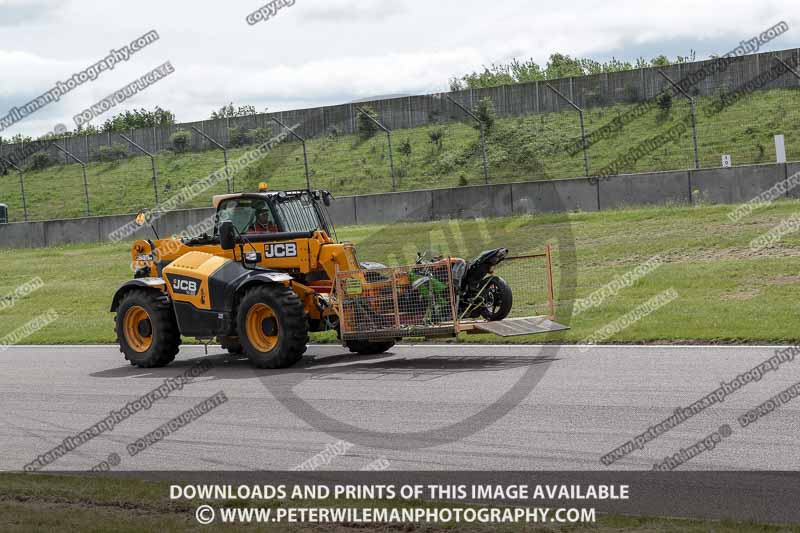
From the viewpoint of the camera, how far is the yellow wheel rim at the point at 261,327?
541 inches

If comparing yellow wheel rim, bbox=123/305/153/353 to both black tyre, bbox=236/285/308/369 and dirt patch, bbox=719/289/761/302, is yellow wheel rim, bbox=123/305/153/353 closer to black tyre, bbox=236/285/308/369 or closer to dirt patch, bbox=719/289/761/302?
black tyre, bbox=236/285/308/369

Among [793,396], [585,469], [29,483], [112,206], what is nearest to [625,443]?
[585,469]

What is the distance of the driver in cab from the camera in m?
14.6

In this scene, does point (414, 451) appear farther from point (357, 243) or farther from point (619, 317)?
point (357, 243)

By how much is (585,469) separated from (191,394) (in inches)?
232

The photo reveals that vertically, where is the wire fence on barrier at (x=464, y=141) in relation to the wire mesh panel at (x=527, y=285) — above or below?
above

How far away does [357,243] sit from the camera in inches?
1051

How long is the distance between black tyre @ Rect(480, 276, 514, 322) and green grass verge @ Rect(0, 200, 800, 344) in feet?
2.70

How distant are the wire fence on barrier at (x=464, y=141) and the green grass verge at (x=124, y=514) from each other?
20867 millimetres

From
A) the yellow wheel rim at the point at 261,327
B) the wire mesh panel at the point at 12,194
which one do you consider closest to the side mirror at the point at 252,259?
the yellow wheel rim at the point at 261,327

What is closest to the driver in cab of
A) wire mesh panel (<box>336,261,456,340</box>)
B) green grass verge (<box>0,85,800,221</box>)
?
wire mesh panel (<box>336,261,456,340</box>)

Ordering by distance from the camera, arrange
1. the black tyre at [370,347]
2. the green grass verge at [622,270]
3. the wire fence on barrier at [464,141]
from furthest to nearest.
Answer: the wire fence on barrier at [464,141] < the green grass verge at [622,270] < the black tyre at [370,347]

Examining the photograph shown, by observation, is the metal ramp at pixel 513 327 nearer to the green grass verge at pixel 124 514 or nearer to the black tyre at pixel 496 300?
the black tyre at pixel 496 300

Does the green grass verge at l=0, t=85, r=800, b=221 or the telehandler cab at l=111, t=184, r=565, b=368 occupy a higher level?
the green grass verge at l=0, t=85, r=800, b=221
